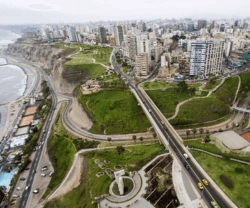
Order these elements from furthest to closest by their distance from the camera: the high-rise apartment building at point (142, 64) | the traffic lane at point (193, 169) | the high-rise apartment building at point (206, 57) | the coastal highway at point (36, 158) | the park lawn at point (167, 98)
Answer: the high-rise apartment building at point (142, 64)
the high-rise apartment building at point (206, 57)
the park lawn at point (167, 98)
the coastal highway at point (36, 158)
the traffic lane at point (193, 169)

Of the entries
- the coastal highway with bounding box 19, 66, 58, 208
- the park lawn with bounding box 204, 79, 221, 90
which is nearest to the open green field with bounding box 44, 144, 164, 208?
the coastal highway with bounding box 19, 66, 58, 208

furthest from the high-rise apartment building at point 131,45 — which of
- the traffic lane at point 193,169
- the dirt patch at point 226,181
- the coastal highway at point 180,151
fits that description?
the dirt patch at point 226,181

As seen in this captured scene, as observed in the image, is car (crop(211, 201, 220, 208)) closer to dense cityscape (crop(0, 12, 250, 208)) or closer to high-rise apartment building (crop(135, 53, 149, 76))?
dense cityscape (crop(0, 12, 250, 208))

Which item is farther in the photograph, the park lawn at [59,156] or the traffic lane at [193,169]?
the park lawn at [59,156]

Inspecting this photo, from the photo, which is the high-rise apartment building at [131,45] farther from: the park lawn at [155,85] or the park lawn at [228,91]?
the park lawn at [228,91]

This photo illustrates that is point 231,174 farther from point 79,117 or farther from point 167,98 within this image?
point 79,117

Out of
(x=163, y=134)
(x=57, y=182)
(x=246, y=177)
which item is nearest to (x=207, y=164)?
(x=246, y=177)

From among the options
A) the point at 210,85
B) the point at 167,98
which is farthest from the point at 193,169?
the point at 210,85

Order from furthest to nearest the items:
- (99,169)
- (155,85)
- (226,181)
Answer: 1. (155,85)
2. (99,169)
3. (226,181)
